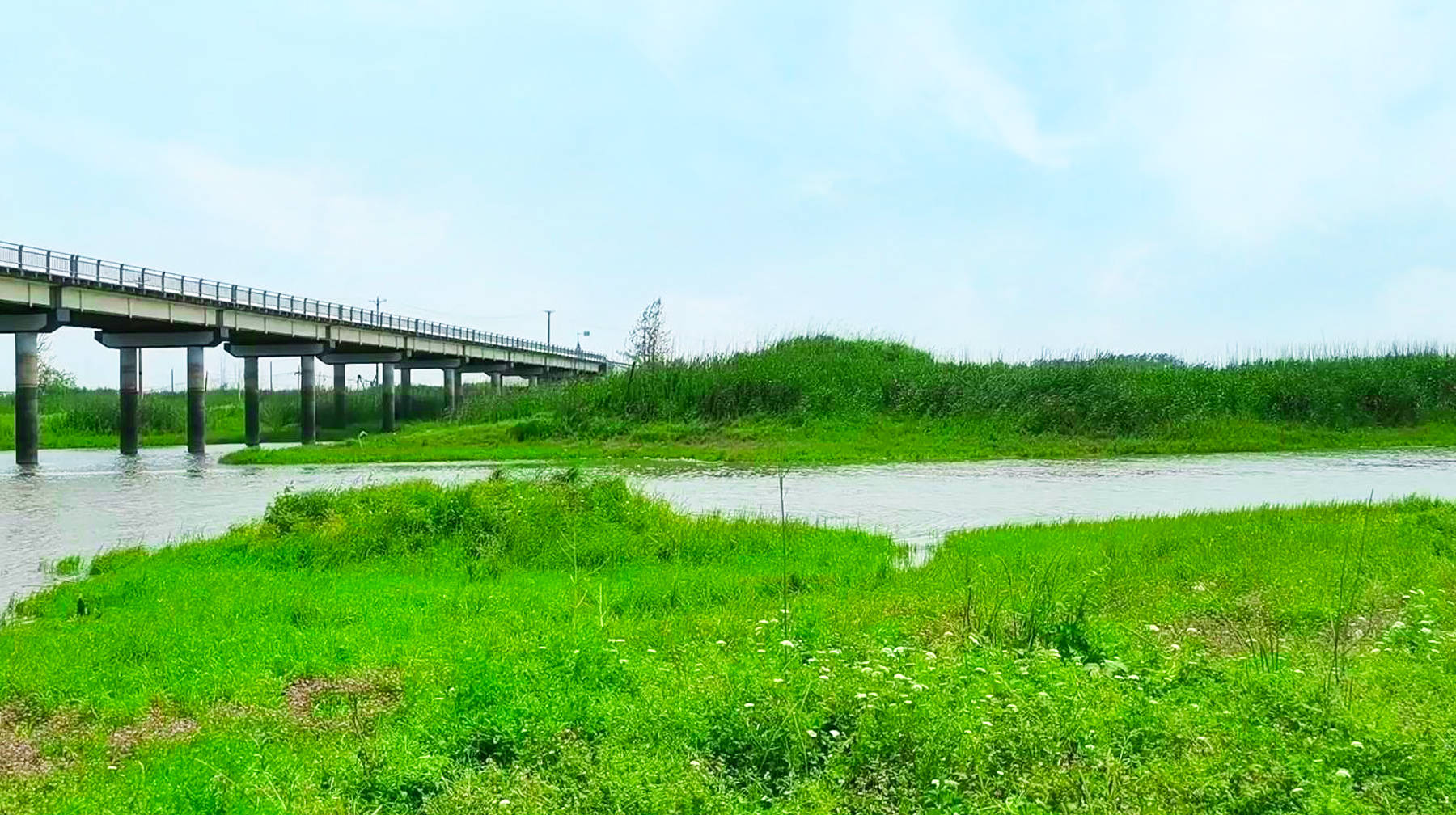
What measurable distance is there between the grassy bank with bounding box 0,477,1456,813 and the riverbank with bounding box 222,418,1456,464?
2253 centimetres

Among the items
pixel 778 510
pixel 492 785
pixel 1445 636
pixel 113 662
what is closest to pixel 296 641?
pixel 113 662

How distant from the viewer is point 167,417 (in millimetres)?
62375

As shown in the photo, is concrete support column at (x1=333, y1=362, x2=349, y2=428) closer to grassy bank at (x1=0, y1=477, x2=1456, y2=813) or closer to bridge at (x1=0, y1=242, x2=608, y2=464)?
bridge at (x1=0, y1=242, x2=608, y2=464)

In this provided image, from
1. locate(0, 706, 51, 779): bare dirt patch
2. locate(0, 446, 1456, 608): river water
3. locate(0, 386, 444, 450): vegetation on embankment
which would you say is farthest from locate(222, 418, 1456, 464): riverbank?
locate(0, 706, 51, 779): bare dirt patch

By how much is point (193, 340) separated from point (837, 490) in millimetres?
33501

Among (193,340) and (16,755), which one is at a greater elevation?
(193,340)

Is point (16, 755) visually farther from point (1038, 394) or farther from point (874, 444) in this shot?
point (1038, 394)

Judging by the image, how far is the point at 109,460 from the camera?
41.0 m

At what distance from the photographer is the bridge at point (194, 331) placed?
3622 cm

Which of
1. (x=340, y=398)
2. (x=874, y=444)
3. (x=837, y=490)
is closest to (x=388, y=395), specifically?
(x=340, y=398)

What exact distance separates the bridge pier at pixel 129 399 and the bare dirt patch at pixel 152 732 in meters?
43.4

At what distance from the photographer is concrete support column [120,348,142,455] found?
4488 centimetres

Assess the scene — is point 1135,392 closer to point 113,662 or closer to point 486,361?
point 113,662

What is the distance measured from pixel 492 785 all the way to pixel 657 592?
18.1ft
